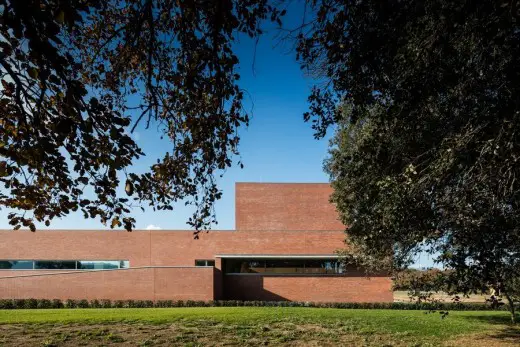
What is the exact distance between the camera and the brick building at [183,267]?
95.2 feet

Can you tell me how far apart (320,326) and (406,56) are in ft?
34.8

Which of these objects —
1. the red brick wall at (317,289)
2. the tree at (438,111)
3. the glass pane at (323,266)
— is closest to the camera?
the tree at (438,111)

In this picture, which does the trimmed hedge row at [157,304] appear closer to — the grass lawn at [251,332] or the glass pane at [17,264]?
the glass pane at [17,264]

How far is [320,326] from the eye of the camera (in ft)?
47.2

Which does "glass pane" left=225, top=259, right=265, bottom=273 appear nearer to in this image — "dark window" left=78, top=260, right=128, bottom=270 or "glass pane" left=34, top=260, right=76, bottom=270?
"dark window" left=78, top=260, right=128, bottom=270

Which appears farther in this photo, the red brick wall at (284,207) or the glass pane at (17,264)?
the red brick wall at (284,207)

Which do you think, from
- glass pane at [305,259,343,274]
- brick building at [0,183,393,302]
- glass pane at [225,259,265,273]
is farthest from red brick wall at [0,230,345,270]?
glass pane at [305,259,343,274]

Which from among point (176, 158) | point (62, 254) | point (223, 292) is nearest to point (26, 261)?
point (62, 254)

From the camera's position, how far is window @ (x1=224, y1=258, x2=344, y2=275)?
3145 centimetres

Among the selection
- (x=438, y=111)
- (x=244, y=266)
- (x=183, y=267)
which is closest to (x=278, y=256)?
(x=244, y=266)

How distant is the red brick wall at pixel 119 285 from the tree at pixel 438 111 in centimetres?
2197

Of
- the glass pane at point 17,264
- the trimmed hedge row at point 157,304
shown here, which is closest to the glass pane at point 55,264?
the glass pane at point 17,264

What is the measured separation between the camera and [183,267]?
29.0 meters

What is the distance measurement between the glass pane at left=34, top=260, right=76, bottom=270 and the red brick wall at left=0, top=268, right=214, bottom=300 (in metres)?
3.37
